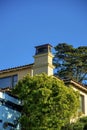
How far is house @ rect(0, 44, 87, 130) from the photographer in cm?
2961

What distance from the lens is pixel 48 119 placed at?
28047mm

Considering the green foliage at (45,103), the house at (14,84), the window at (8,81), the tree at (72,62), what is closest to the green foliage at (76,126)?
the green foliage at (45,103)

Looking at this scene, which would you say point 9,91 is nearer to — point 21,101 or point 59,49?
point 21,101

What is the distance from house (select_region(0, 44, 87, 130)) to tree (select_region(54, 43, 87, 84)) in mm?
21121

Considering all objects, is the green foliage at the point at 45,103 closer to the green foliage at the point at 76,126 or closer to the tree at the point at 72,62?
the green foliage at the point at 76,126

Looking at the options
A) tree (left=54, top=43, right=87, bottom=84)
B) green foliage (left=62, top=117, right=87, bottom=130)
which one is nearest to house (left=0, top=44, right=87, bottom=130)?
green foliage (left=62, top=117, right=87, bottom=130)

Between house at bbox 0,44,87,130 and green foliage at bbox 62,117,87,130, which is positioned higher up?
house at bbox 0,44,87,130

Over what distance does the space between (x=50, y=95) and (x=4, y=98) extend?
3438 millimetres

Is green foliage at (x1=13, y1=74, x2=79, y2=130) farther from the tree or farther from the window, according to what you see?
the tree

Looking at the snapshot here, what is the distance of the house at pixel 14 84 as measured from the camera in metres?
29.6

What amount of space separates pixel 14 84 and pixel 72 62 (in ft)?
79.8

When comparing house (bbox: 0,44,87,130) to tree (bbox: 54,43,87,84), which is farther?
tree (bbox: 54,43,87,84)

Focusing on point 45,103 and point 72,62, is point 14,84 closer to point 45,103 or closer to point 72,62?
point 45,103

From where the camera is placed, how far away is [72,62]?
61.9 meters
